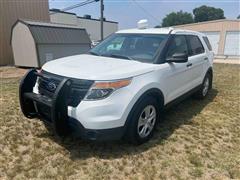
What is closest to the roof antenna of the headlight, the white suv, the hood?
the white suv

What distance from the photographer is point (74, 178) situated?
264cm

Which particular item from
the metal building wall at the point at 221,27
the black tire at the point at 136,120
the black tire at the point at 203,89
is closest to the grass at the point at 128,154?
the black tire at the point at 136,120

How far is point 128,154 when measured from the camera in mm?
3141

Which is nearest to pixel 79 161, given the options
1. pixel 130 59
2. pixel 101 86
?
pixel 101 86

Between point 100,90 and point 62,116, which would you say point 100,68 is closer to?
point 100,90

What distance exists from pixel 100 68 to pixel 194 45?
9.38 ft

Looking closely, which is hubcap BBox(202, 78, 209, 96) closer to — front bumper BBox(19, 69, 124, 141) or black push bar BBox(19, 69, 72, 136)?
front bumper BBox(19, 69, 124, 141)

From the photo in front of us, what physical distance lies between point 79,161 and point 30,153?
29.3 inches

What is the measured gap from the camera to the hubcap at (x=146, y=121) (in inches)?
130

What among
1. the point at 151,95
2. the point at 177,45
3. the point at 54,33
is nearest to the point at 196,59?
the point at 177,45

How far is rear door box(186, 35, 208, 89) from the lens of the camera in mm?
4660

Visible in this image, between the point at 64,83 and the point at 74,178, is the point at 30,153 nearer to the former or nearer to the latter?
the point at 74,178

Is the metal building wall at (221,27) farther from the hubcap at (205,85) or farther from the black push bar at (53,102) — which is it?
the black push bar at (53,102)

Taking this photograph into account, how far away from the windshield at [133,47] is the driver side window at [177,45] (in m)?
0.19
